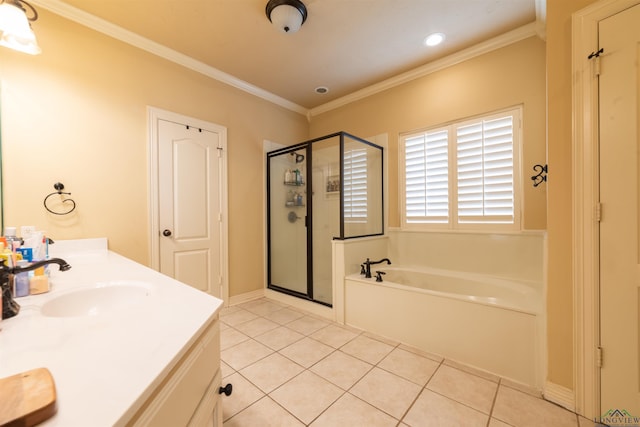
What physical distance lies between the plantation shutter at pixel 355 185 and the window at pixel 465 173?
50cm

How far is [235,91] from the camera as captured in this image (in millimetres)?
3039

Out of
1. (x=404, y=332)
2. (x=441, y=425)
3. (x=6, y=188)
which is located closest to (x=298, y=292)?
(x=404, y=332)

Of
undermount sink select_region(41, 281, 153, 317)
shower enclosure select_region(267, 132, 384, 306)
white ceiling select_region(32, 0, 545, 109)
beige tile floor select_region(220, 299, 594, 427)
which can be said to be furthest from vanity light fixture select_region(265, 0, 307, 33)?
beige tile floor select_region(220, 299, 594, 427)

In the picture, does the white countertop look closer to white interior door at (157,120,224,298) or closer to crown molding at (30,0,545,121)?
white interior door at (157,120,224,298)

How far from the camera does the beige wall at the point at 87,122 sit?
5.76 ft

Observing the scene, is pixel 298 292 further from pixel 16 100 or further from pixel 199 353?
pixel 16 100

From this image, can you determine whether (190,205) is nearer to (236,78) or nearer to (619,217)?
(236,78)

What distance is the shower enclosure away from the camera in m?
2.80

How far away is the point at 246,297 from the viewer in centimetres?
314

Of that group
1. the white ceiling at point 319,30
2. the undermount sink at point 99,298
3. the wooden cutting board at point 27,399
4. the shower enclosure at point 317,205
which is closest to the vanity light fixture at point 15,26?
the white ceiling at point 319,30

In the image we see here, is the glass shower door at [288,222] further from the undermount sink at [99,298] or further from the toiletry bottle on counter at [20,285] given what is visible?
the toiletry bottle on counter at [20,285]

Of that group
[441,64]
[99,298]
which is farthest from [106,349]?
[441,64]

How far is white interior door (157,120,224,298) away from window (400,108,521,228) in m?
2.27

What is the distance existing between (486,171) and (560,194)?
3.56ft
